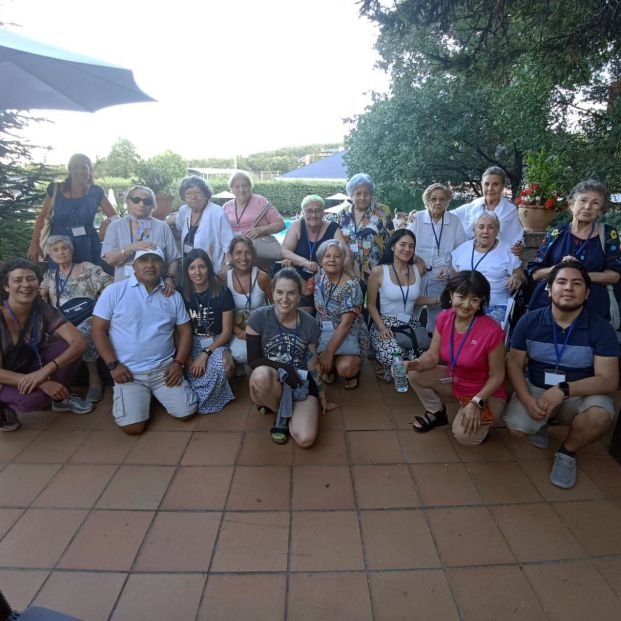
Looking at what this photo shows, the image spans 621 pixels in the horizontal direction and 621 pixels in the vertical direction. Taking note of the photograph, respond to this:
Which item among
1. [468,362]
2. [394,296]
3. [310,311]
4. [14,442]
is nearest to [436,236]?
[394,296]

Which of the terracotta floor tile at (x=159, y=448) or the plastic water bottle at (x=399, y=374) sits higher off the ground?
the plastic water bottle at (x=399, y=374)

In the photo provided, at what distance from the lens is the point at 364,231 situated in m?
3.82

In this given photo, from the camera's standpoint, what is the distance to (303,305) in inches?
143

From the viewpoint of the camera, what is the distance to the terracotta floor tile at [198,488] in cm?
222

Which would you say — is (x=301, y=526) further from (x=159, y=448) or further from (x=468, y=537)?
(x=159, y=448)

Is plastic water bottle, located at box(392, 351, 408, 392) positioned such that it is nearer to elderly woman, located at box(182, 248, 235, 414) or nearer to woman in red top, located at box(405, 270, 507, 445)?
woman in red top, located at box(405, 270, 507, 445)

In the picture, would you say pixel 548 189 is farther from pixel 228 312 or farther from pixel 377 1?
pixel 228 312

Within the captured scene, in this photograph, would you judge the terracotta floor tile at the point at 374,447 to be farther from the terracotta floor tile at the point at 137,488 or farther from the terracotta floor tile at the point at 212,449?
the terracotta floor tile at the point at 137,488

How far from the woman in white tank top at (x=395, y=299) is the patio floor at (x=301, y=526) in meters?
0.69

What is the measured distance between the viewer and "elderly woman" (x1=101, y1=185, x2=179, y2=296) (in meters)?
3.34

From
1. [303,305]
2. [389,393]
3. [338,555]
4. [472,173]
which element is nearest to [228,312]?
[303,305]

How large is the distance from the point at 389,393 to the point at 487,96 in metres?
6.88

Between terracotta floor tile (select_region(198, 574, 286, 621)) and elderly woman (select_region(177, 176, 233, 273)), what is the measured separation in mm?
2398

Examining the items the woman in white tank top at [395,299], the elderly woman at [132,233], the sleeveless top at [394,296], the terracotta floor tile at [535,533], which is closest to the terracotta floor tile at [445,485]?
the terracotta floor tile at [535,533]
